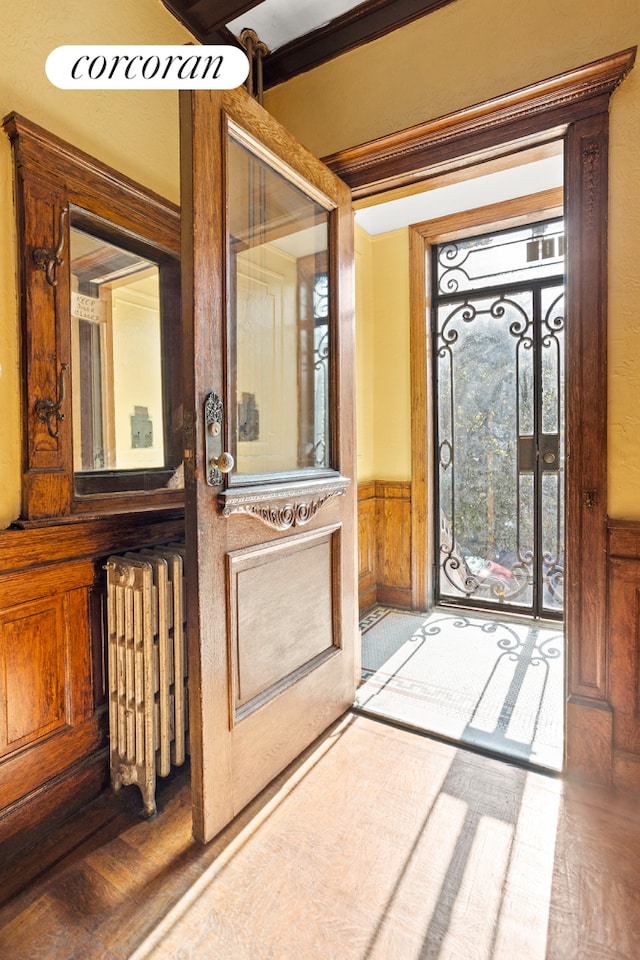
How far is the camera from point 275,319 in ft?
6.05

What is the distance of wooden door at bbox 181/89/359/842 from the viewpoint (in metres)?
1.39

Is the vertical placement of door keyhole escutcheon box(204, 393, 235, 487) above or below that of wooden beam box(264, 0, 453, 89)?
below

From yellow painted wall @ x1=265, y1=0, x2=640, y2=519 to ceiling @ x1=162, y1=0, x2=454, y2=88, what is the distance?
41 mm

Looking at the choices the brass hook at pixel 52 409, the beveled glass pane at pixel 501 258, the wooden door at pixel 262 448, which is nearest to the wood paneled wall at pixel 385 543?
the wooden door at pixel 262 448

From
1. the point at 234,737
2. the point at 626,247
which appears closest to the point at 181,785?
the point at 234,737

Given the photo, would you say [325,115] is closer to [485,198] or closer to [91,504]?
[485,198]

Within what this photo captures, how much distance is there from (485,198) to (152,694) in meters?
3.23

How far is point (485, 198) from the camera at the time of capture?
3.09m

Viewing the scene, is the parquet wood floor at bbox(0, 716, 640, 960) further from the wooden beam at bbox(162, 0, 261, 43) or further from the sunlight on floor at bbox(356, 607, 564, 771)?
the wooden beam at bbox(162, 0, 261, 43)

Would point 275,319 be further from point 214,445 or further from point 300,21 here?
point 300,21

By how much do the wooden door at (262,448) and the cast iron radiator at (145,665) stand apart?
0.70 ft

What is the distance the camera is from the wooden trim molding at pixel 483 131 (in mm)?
1619

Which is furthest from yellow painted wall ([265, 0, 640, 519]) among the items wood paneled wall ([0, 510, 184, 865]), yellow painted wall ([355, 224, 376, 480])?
wood paneled wall ([0, 510, 184, 865])

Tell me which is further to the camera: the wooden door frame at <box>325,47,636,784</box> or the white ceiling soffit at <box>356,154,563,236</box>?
the white ceiling soffit at <box>356,154,563,236</box>
